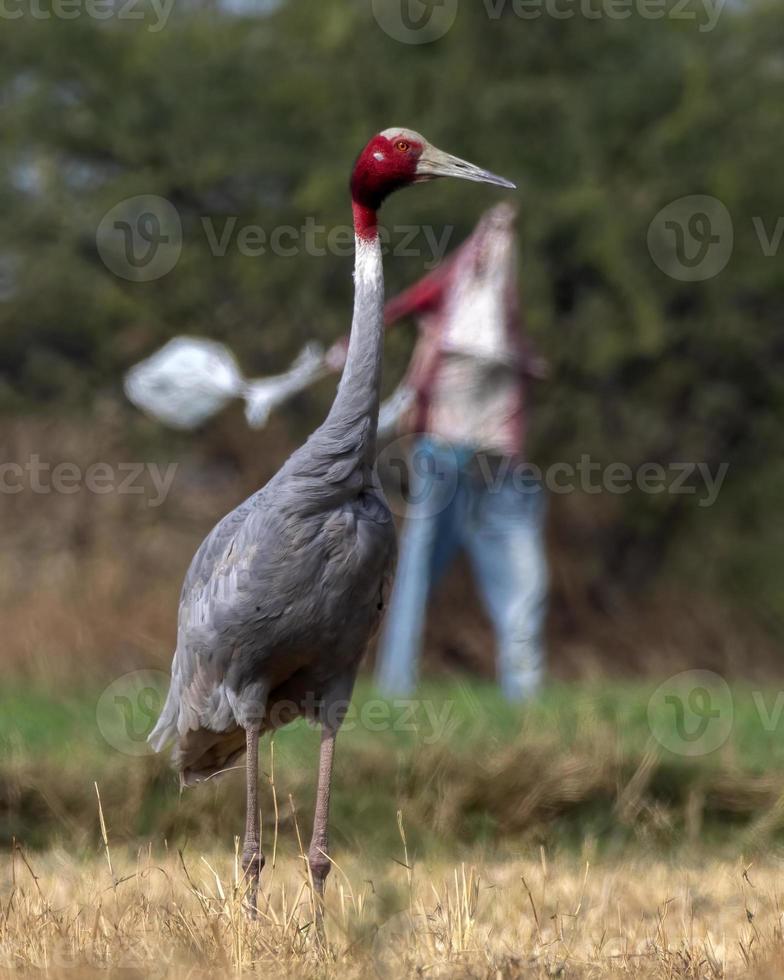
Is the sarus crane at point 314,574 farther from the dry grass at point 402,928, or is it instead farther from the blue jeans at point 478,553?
the blue jeans at point 478,553

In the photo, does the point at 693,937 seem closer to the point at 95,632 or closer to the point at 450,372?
the point at 450,372

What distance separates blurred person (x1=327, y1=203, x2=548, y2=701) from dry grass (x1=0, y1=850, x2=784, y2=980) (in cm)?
291

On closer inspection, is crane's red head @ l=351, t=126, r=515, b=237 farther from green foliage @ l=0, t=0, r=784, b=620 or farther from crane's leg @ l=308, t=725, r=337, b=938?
green foliage @ l=0, t=0, r=784, b=620

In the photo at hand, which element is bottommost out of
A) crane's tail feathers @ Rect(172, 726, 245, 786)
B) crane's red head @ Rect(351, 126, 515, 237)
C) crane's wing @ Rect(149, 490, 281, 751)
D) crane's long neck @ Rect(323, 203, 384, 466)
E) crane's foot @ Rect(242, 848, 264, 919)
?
crane's foot @ Rect(242, 848, 264, 919)

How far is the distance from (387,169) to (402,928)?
6.63 ft

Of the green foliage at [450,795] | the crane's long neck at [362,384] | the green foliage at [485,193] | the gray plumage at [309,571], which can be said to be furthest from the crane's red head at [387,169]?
the green foliage at [485,193]

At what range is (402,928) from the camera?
13.1 feet

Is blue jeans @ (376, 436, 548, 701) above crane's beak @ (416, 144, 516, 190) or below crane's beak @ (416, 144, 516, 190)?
below

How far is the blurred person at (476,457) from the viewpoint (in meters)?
8.03

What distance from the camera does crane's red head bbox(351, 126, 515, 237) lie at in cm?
481

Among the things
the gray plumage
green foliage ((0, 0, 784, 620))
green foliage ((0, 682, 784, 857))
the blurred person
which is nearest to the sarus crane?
the gray plumage

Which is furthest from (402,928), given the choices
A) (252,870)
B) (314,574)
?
(314,574)

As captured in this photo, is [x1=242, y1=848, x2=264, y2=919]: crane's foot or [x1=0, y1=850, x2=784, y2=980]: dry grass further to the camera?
[x1=242, y1=848, x2=264, y2=919]: crane's foot

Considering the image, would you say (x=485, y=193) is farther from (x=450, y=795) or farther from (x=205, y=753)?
(x=205, y=753)
